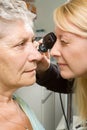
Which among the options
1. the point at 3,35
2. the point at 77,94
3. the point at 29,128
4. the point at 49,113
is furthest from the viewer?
the point at 49,113

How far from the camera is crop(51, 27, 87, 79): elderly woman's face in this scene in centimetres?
132

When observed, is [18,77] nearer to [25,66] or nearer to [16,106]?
[25,66]

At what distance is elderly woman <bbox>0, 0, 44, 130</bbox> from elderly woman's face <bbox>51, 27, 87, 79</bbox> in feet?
0.44

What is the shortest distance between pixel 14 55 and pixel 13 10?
7.4 inches

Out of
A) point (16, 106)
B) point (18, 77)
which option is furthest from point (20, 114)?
point (18, 77)

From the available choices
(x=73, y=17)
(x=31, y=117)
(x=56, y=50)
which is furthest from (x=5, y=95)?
(x=73, y=17)

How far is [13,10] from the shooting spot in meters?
1.20

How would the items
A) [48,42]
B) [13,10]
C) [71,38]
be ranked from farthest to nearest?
1. [48,42]
2. [71,38]
3. [13,10]

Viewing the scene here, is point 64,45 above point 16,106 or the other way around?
above

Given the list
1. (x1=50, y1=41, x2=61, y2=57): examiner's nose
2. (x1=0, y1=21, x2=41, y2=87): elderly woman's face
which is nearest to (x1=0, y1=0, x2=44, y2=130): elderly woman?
(x1=0, y1=21, x2=41, y2=87): elderly woman's face

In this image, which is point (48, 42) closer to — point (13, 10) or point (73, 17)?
point (73, 17)

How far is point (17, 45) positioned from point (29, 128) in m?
0.38

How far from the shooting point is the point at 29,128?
51.3 inches

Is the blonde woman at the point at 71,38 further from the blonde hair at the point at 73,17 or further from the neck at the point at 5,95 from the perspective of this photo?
the neck at the point at 5,95
